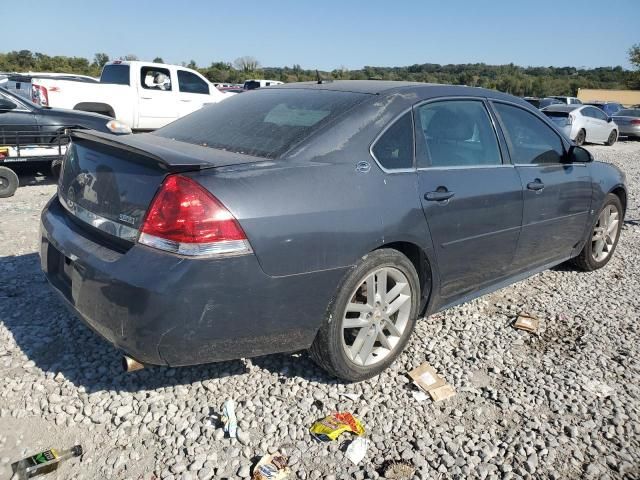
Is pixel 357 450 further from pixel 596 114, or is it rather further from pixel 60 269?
pixel 596 114

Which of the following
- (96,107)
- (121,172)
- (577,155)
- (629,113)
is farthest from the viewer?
(629,113)

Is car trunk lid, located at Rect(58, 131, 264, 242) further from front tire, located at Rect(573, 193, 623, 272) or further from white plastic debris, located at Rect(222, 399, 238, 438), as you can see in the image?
front tire, located at Rect(573, 193, 623, 272)

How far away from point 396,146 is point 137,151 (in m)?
1.37


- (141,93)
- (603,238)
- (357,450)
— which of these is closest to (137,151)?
(357,450)

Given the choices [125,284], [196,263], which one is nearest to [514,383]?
[196,263]

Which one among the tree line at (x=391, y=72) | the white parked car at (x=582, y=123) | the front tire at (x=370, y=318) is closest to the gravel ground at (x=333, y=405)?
the front tire at (x=370, y=318)

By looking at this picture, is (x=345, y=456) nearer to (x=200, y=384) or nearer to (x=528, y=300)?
(x=200, y=384)

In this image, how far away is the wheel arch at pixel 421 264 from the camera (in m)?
2.98

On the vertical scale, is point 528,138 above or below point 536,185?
above

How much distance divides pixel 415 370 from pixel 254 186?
59.7 inches

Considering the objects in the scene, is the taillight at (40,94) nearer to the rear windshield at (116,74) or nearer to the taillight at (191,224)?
the rear windshield at (116,74)

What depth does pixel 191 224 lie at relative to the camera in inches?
87.7

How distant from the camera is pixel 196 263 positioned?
2.22 m

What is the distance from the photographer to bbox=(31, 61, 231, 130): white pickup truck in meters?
10.5
